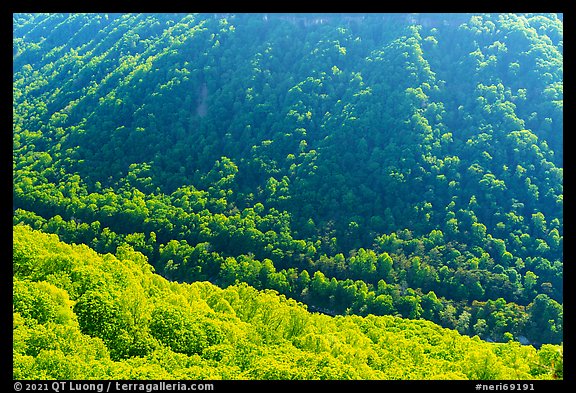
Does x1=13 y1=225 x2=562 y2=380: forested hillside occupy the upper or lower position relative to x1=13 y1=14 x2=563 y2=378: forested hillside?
lower

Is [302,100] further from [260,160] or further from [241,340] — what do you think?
[241,340]

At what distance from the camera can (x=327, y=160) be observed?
308 feet

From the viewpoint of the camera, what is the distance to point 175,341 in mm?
38312

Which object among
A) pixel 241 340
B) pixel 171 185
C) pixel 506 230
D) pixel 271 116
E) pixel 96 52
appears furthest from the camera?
pixel 96 52

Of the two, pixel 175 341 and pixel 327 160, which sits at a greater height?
pixel 327 160

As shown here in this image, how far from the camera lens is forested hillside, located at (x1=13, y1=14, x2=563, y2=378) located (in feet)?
254

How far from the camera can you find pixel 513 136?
9238 cm

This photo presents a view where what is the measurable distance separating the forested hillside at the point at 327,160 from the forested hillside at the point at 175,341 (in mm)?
12325

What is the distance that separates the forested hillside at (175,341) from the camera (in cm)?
3288

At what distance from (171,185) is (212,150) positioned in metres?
10.2

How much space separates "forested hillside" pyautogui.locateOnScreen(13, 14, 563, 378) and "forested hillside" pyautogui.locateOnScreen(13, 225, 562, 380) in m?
12.3

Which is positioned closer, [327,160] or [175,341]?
[175,341]

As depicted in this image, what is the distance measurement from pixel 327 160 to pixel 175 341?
59.5 meters

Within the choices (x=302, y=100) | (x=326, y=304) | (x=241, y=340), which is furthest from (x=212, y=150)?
(x=241, y=340)
